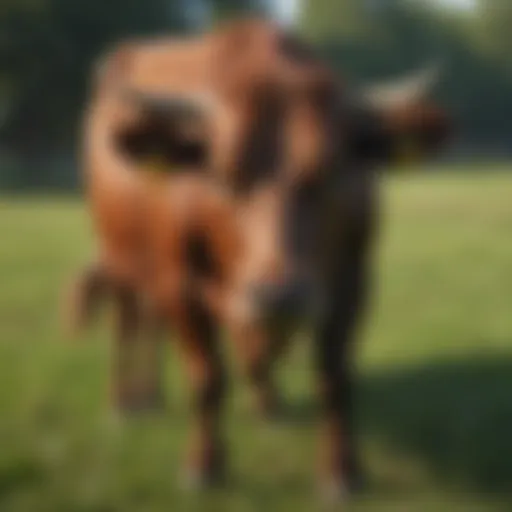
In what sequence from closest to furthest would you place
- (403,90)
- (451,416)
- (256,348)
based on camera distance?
(256,348) → (403,90) → (451,416)

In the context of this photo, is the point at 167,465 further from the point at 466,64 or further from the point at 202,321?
the point at 466,64

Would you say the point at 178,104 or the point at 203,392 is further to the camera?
the point at 203,392

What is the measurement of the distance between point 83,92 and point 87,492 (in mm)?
429

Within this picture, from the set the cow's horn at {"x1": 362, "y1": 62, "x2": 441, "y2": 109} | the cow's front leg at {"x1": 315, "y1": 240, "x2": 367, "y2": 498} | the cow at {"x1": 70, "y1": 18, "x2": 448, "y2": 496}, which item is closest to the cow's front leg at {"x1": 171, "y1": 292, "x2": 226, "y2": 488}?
the cow at {"x1": 70, "y1": 18, "x2": 448, "y2": 496}

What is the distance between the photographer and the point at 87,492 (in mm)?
1069

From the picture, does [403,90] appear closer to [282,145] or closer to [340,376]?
[282,145]

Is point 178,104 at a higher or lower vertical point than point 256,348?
higher

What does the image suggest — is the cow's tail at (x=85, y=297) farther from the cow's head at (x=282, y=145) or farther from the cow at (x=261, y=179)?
the cow's head at (x=282, y=145)

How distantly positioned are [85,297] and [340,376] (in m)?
0.27

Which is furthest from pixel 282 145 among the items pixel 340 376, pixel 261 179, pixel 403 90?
pixel 340 376

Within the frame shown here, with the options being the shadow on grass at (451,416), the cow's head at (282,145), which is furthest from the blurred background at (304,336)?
the cow's head at (282,145)

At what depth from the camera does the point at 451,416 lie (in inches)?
44.9

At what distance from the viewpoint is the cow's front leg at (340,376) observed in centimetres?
103

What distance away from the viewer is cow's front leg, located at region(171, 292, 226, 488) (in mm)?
1060
